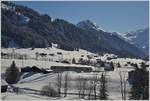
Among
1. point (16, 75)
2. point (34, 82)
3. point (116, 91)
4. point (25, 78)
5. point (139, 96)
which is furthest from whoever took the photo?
Result: point (25, 78)

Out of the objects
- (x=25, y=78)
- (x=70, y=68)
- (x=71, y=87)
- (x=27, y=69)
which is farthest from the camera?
(x=70, y=68)

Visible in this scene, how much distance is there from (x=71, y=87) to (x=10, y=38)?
14623cm

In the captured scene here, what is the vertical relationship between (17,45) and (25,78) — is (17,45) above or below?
above

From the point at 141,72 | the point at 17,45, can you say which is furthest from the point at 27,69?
the point at 17,45

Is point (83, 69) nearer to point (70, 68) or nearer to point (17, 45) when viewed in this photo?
point (70, 68)

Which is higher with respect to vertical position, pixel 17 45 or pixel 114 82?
pixel 17 45

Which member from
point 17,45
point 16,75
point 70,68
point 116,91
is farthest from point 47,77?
point 17,45

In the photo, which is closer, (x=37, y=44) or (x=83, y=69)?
(x=83, y=69)

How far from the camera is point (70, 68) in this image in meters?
99.1

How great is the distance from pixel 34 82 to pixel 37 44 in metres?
136

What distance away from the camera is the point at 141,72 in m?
27.3

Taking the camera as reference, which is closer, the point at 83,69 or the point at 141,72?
the point at 141,72

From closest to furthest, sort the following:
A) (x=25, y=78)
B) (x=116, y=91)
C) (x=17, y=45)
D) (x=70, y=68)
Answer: (x=116, y=91) → (x=25, y=78) → (x=70, y=68) → (x=17, y=45)

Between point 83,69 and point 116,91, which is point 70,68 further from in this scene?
point 116,91
